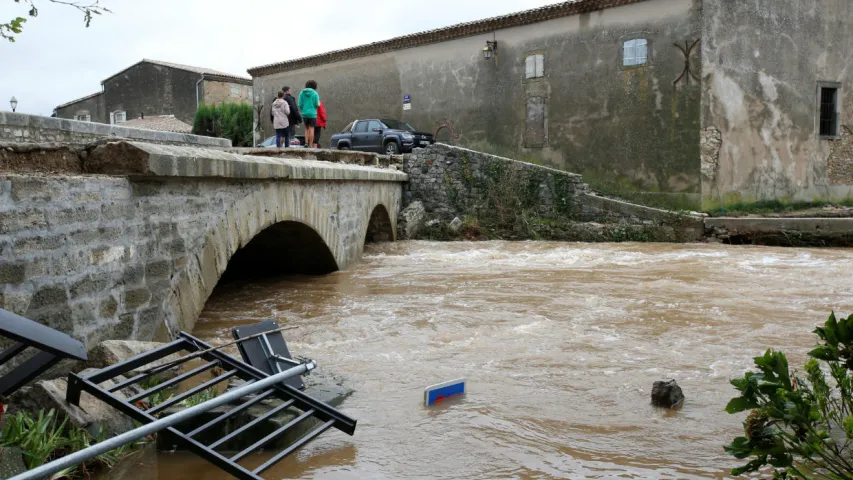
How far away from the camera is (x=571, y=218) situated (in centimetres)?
1427

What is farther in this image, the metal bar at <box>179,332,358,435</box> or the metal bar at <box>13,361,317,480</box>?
the metal bar at <box>179,332,358,435</box>

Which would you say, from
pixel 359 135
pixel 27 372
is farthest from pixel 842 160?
pixel 27 372

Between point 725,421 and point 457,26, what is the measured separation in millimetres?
16668

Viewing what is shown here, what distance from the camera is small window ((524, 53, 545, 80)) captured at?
17578mm

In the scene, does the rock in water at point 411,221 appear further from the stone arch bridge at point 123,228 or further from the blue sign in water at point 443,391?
the blue sign in water at point 443,391

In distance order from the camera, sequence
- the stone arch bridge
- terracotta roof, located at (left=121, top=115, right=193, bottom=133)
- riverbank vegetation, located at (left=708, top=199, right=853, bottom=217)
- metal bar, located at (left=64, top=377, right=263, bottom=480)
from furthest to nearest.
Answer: terracotta roof, located at (left=121, top=115, right=193, bottom=133) < riverbank vegetation, located at (left=708, top=199, right=853, bottom=217) < the stone arch bridge < metal bar, located at (left=64, top=377, right=263, bottom=480)

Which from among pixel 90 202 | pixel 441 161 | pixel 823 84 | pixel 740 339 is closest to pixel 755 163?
pixel 823 84

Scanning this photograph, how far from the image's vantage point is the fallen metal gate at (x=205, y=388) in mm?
2729

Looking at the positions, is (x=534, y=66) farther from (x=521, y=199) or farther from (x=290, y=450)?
(x=290, y=450)

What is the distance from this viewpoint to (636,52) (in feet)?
52.1

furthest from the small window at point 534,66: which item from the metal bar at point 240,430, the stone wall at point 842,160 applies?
the metal bar at point 240,430

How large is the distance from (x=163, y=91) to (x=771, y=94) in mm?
25960

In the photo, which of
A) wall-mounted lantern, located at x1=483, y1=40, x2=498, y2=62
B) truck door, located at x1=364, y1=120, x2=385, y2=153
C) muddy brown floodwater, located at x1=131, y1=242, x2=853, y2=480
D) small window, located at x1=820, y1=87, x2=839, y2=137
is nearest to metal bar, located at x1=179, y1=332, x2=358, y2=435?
muddy brown floodwater, located at x1=131, y1=242, x2=853, y2=480

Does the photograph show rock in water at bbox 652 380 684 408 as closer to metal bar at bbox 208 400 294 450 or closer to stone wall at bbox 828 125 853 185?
metal bar at bbox 208 400 294 450
